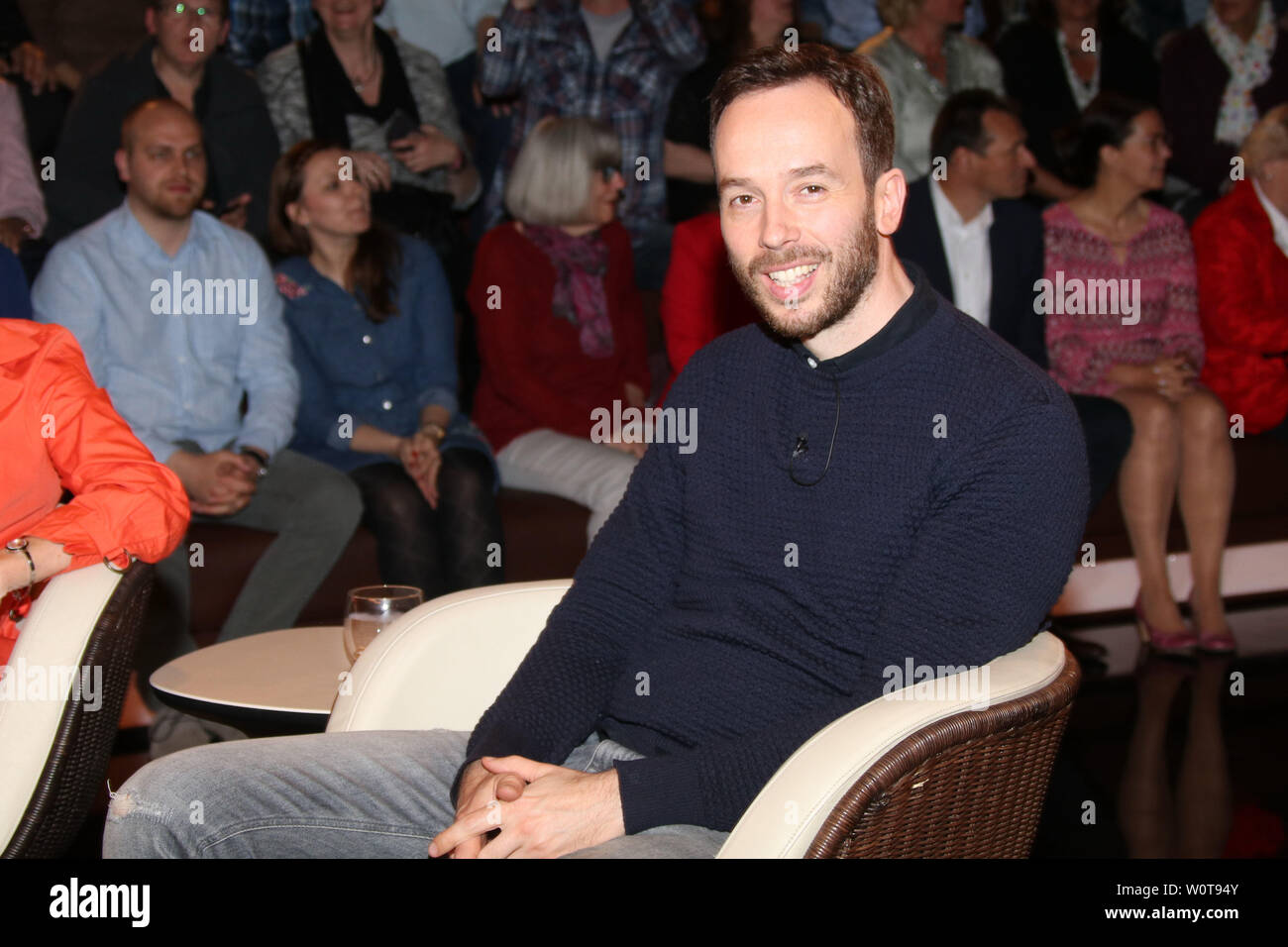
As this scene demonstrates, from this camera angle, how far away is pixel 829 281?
4.92ft

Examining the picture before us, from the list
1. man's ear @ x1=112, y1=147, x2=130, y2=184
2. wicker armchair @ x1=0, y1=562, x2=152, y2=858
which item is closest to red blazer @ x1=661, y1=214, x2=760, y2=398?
man's ear @ x1=112, y1=147, x2=130, y2=184

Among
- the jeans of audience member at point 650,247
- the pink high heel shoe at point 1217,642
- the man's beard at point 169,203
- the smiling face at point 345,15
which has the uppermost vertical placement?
the smiling face at point 345,15

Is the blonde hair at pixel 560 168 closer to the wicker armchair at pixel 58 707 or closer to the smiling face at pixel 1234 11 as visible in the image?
the wicker armchair at pixel 58 707

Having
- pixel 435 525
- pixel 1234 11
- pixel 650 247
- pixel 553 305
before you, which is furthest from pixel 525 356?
pixel 1234 11

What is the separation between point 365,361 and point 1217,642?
2534 mm

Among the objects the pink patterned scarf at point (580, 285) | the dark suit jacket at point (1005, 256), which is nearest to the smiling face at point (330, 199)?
the pink patterned scarf at point (580, 285)

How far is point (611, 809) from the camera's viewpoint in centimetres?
140

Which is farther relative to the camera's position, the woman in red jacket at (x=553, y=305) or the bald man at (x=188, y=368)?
the woman in red jacket at (x=553, y=305)

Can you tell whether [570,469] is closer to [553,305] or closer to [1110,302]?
[553,305]

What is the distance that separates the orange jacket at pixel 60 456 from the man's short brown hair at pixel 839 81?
97cm

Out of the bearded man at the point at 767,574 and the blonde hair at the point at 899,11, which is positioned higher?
the blonde hair at the point at 899,11

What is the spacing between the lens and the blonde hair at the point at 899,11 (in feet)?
14.9

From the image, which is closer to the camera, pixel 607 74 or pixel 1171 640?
pixel 1171 640

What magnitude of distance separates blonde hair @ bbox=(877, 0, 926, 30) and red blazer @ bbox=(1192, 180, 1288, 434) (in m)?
1.21
